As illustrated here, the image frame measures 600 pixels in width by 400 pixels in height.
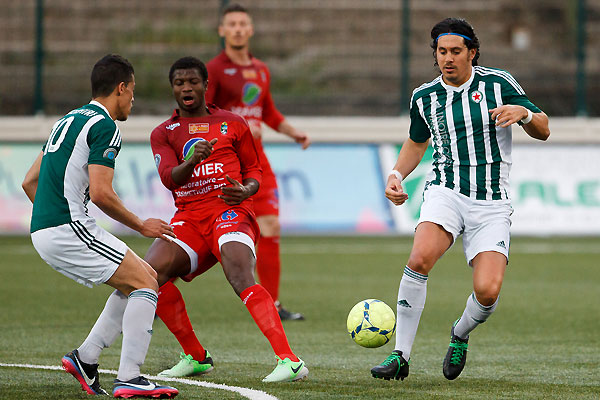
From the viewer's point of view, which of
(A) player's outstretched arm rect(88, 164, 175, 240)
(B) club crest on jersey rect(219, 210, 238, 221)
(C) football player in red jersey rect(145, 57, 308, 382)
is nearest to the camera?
(A) player's outstretched arm rect(88, 164, 175, 240)

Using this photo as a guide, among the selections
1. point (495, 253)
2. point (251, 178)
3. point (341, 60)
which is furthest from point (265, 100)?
point (341, 60)

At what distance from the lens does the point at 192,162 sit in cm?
567

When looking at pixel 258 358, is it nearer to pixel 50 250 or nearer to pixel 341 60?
pixel 50 250

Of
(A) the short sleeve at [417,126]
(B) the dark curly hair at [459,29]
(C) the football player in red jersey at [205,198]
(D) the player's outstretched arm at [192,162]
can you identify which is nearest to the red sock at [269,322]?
(C) the football player in red jersey at [205,198]

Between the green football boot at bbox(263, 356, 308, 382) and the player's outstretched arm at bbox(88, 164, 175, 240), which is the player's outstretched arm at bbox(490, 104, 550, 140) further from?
the player's outstretched arm at bbox(88, 164, 175, 240)

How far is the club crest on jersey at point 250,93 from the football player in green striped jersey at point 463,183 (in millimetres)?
3130

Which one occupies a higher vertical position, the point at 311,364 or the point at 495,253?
the point at 495,253

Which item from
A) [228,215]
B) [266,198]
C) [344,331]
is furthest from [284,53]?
Result: [228,215]

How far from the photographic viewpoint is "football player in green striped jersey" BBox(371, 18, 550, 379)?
574 centimetres

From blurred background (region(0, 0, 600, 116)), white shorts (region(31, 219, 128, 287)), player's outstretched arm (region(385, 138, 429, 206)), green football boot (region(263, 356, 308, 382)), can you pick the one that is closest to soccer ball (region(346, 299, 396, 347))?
green football boot (region(263, 356, 308, 382))

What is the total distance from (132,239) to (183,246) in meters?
9.65

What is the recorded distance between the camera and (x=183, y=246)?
588 cm

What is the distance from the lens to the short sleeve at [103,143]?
16.3ft

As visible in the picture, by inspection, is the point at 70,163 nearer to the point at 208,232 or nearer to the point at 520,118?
the point at 208,232
